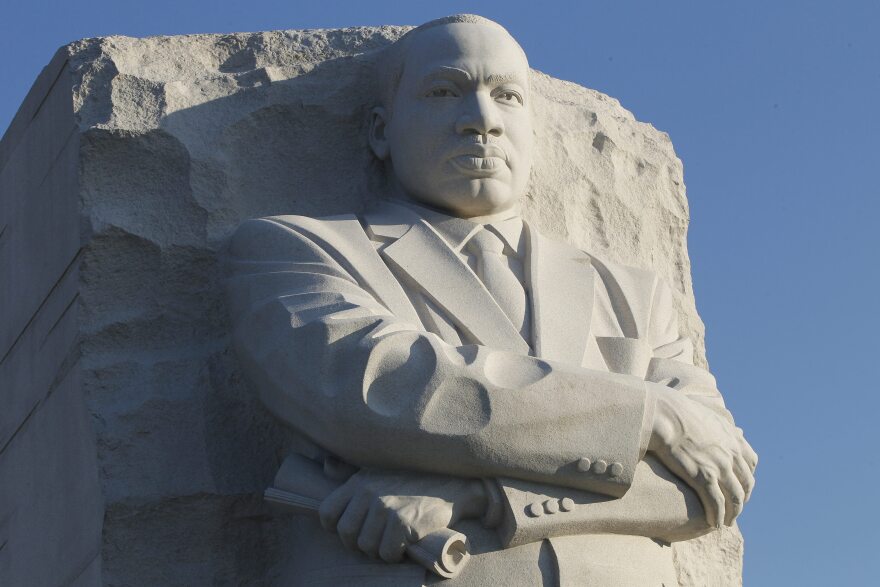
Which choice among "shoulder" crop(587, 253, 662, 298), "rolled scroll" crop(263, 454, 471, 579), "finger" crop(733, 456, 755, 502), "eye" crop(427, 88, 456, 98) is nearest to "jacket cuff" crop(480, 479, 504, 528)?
"rolled scroll" crop(263, 454, 471, 579)

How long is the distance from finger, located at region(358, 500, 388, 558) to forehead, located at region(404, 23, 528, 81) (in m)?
1.58

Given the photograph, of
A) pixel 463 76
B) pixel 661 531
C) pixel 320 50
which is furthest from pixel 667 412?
pixel 320 50

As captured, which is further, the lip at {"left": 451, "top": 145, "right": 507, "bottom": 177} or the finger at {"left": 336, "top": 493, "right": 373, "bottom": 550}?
the lip at {"left": 451, "top": 145, "right": 507, "bottom": 177}

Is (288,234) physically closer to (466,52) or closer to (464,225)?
(464,225)

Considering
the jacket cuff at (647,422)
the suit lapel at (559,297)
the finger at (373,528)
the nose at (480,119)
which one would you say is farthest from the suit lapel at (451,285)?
the finger at (373,528)

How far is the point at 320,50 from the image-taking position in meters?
7.15

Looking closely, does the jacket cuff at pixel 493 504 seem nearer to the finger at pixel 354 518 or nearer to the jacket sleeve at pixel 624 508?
the jacket sleeve at pixel 624 508

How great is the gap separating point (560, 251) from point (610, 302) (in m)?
0.24

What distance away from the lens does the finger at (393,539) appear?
5703mm

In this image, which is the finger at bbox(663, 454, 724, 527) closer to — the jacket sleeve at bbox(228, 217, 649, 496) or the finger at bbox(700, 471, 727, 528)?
the finger at bbox(700, 471, 727, 528)

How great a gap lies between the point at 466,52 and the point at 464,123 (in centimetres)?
26

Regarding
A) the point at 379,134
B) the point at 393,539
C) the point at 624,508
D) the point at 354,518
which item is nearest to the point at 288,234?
the point at 379,134

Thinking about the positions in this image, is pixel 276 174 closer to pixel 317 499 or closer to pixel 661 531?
pixel 317 499

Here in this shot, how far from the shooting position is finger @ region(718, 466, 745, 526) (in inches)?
238
